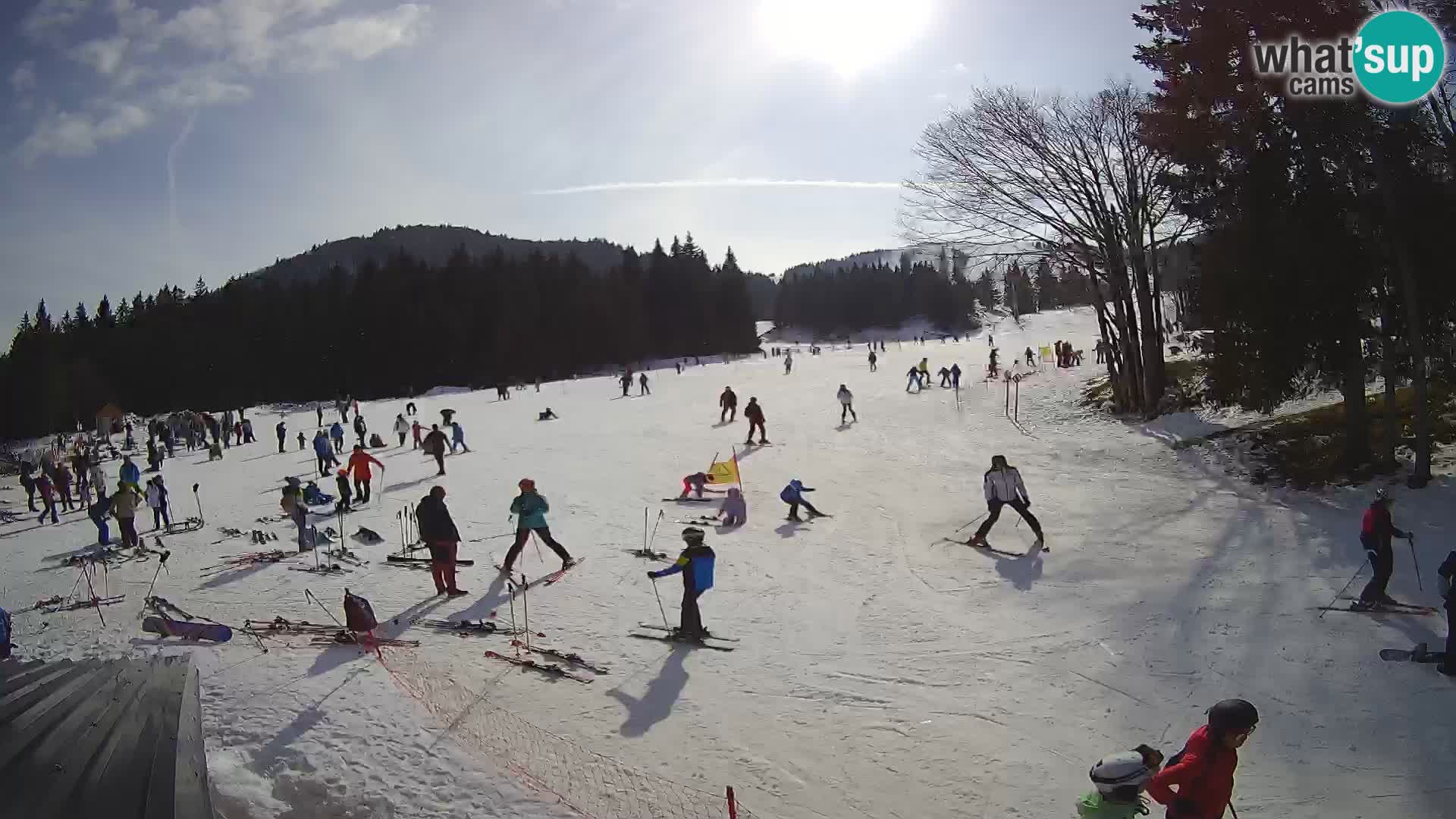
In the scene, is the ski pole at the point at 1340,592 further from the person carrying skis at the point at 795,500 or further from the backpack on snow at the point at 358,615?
the backpack on snow at the point at 358,615

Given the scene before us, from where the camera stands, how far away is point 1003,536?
13625 millimetres

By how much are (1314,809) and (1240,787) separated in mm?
451

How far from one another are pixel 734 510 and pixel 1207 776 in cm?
1182

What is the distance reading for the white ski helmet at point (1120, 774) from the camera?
385cm

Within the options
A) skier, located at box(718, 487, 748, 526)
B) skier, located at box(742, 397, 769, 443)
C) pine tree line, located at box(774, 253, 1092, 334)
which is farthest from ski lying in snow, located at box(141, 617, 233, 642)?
pine tree line, located at box(774, 253, 1092, 334)

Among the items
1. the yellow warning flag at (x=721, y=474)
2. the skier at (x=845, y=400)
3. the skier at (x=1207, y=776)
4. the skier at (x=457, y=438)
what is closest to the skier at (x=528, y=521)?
the yellow warning flag at (x=721, y=474)

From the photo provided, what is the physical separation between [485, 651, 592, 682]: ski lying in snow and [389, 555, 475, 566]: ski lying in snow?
4206 mm

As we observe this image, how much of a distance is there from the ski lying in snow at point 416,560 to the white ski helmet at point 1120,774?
10.8m

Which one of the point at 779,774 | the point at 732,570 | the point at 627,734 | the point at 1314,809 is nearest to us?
the point at 1314,809

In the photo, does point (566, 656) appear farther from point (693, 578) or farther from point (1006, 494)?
point (1006, 494)

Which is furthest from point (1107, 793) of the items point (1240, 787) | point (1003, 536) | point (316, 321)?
point (316, 321)

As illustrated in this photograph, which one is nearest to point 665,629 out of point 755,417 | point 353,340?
point 755,417

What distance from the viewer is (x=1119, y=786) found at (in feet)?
12.6

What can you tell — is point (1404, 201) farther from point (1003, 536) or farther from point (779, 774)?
point (779, 774)
